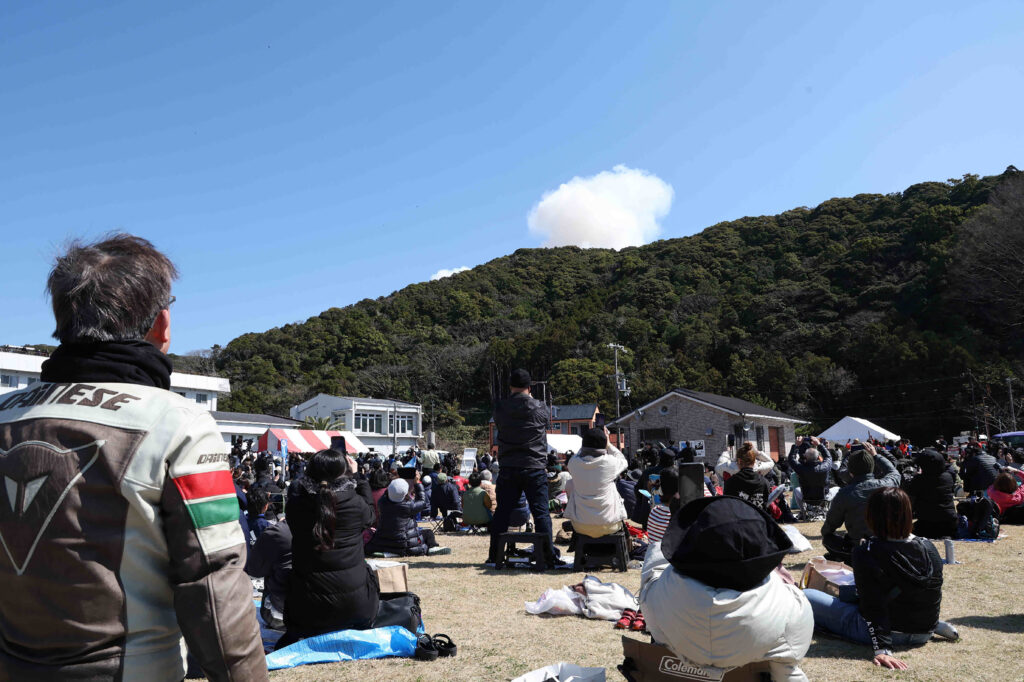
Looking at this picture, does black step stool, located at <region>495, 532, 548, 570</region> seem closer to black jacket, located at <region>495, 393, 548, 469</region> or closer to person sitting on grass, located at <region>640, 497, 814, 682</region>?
black jacket, located at <region>495, 393, 548, 469</region>

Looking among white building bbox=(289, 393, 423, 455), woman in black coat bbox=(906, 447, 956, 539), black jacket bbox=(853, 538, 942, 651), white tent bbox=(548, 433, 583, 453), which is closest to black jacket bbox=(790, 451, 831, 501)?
woman in black coat bbox=(906, 447, 956, 539)

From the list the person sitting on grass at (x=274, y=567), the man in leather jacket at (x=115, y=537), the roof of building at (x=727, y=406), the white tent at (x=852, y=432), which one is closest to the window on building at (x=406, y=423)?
the roof of building at (x=727, y=406)

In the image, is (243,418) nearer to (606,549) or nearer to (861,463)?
(606,549)

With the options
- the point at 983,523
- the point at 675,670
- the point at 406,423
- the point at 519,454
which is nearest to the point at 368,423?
the point at 406,423

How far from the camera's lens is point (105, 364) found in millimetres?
1682

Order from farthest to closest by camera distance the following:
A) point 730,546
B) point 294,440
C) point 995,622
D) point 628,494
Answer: point 294,440 < point 628,494 < point 995,622 < point 730,546

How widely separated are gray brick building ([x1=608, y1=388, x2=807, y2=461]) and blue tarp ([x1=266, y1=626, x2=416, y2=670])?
102ft

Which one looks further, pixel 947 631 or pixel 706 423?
pixel 706 423

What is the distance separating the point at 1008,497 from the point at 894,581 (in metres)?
8.42

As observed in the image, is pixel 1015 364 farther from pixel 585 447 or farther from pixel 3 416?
pixel 3 416

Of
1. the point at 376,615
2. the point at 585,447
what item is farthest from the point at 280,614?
the point at 585,447

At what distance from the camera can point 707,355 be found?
205ft

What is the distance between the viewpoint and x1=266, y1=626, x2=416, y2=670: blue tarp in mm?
4348

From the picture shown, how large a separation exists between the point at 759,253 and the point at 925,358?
3975cm
